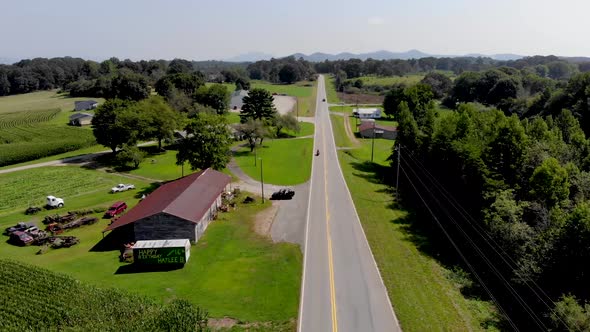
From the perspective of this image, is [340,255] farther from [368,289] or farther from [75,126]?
[75,126]

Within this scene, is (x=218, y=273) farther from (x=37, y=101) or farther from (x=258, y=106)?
(x=37, y=101)

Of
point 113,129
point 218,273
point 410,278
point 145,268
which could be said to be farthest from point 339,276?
point 113,129

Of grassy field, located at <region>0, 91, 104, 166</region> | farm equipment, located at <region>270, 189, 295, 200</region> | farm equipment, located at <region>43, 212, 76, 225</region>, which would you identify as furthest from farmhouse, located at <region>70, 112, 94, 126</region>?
farm equipment, located at <region>270, 189, 295, 200</region>

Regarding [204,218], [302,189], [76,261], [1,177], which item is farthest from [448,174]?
[1,177]

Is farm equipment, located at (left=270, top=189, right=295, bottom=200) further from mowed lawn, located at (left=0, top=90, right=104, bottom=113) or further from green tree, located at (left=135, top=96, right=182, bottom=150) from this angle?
mowed lawn, located at (left=0, top=90, right=104, bottom=113)

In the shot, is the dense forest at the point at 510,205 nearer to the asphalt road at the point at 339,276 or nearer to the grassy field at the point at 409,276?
the grassy field at the point at 409,276

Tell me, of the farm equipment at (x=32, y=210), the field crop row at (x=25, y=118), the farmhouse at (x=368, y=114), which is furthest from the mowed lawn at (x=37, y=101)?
the farm equipment at (x=32, y=210)
